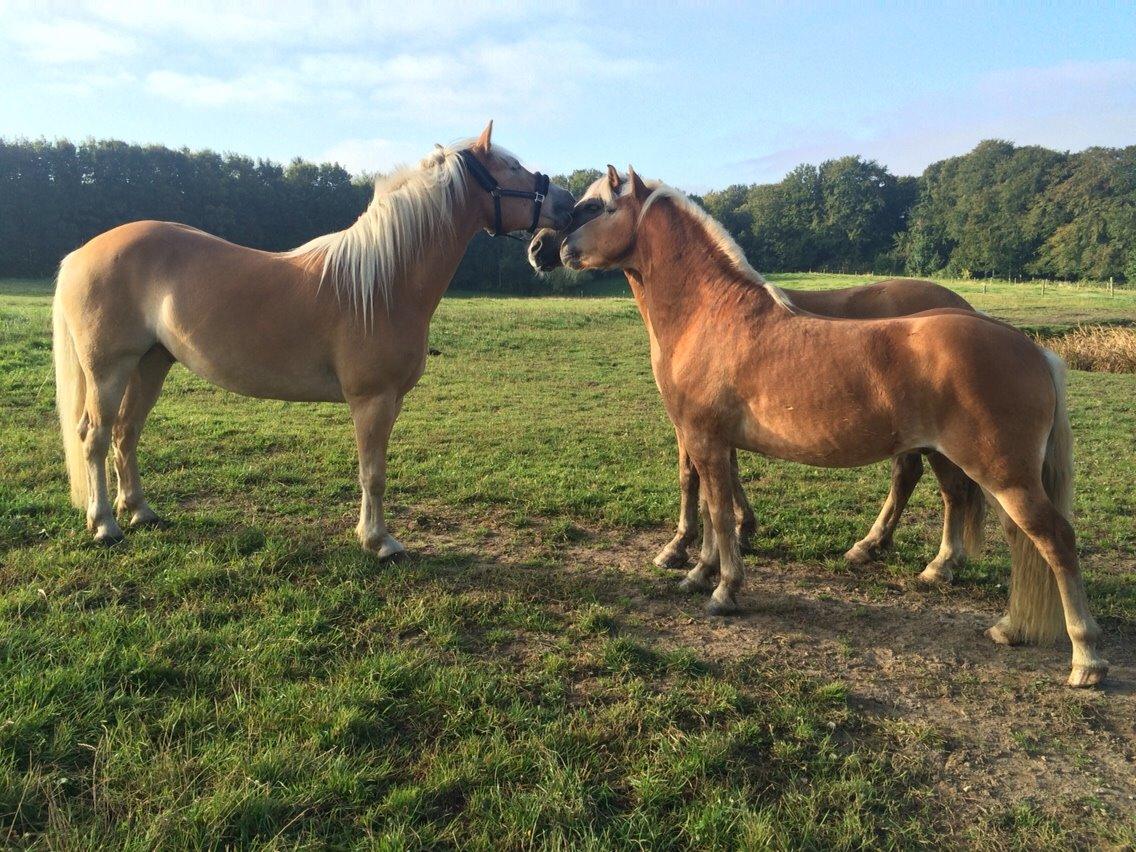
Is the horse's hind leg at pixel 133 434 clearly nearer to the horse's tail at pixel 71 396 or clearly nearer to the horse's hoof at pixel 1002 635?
the horse's tail at pixel 71 396

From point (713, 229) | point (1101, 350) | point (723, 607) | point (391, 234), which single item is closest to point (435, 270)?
point (391, 234)

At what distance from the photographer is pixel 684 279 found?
4.10m

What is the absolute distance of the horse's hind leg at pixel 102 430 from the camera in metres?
4.52

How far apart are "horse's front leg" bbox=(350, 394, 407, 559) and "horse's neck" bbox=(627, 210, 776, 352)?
192 centimetres

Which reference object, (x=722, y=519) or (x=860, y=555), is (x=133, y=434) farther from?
(x=860, y=555)

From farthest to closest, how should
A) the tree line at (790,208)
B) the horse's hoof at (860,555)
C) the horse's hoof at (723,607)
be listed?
the tree line at (790,208) → the horse's hoof at (860,555) → the horse's hoof at (723,607)

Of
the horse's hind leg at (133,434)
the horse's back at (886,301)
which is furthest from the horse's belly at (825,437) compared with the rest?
the horse's hind leg at (133,434)

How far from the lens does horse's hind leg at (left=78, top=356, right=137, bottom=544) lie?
4516 mm

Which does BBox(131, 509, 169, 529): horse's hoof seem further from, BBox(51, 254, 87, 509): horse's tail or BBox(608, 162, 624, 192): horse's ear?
BBox(608, 162, 624, 192): horse's ear

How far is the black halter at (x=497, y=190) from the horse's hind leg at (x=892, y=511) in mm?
3303

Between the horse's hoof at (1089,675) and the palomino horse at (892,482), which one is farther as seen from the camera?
the palomino horse at (892,482)

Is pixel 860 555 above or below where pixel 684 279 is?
below

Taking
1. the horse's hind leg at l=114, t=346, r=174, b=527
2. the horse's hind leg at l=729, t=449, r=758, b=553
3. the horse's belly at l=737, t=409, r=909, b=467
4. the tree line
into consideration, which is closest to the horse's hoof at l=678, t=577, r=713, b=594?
the horse's hind leg at l=729, t=449, r=758, b=553

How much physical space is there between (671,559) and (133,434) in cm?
435
